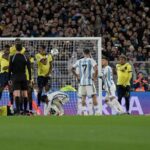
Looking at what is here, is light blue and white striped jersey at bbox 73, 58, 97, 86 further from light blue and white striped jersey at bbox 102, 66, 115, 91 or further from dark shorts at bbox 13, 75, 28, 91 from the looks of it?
dark shorts at bbox 13, 75, 28, 91

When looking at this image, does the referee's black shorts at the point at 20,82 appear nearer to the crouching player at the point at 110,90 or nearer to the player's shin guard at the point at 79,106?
the player's shin guard at the point at 79,106

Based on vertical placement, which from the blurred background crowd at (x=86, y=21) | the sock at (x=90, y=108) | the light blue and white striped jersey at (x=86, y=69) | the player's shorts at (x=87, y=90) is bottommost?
the sock at (x=90, y=108)

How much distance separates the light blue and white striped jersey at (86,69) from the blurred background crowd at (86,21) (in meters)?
6.69

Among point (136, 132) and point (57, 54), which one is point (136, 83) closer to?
point (57, 54)

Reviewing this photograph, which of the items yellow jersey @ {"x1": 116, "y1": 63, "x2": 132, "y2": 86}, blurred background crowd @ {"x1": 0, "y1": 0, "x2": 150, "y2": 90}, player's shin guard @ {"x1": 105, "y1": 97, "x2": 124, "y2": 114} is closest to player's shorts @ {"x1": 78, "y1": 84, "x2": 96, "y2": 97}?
player's shin guard @ {"x1": 105, "y1": 97, "x2": 124, "y2": 114}

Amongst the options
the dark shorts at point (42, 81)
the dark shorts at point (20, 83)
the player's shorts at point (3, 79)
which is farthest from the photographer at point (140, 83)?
the dark shorts at point (20, 83)

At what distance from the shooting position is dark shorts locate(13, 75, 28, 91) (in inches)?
691

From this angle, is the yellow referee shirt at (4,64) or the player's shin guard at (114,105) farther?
the player's shin guard at (114,105)

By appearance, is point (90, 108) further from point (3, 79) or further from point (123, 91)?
point (3, 79)

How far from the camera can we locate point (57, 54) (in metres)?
21.9

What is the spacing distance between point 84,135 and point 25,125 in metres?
2.11

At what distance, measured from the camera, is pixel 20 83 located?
17656 mm

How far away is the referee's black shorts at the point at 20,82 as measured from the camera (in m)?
17.6

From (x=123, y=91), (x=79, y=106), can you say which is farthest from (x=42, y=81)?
(x=123, y=91)
